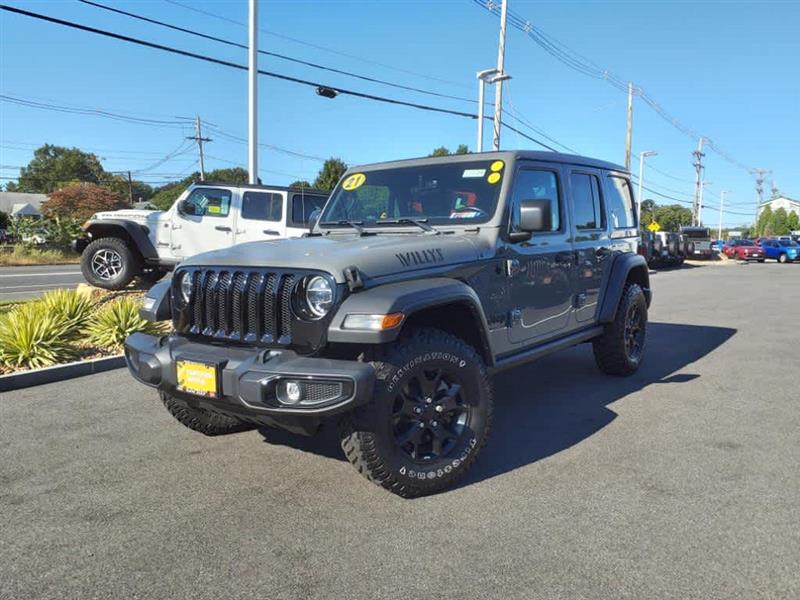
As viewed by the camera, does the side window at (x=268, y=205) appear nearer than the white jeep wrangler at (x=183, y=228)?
No

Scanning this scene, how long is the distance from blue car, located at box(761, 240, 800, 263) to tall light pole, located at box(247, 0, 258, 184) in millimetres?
36879

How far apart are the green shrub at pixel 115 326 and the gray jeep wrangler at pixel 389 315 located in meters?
3.08

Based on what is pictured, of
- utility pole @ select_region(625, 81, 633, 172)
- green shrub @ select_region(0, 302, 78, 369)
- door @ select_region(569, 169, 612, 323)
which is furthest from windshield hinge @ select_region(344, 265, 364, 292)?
utility pole @ select_region(625, 81, 633, 172)

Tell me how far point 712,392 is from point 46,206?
63.2m

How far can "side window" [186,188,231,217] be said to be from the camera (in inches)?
415

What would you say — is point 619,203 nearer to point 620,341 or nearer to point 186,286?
point 620,341

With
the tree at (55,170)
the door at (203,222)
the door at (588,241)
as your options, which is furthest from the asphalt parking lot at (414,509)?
the tree at (55,170)

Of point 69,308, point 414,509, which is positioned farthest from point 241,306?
point 69,308

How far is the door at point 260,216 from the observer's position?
10.5 meters

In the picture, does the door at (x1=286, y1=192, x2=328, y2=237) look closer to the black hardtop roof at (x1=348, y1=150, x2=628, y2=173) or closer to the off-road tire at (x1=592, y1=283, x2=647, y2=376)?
the black hardtop roof at (x1=348, y1=150, x2=628, y2=173)

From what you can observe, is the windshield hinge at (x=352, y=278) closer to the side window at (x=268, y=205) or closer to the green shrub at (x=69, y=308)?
the green shrub at (x=69, y=308)

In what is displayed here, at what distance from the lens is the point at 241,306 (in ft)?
10.9

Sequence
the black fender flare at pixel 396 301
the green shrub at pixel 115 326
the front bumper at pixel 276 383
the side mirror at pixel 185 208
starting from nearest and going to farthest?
the front bumper at pixel 276 383, the black fender flare at pixel 396 301, the green shrub at pixel 115 326, the side mirror at pixel 185 208

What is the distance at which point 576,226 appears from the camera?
498 cm
